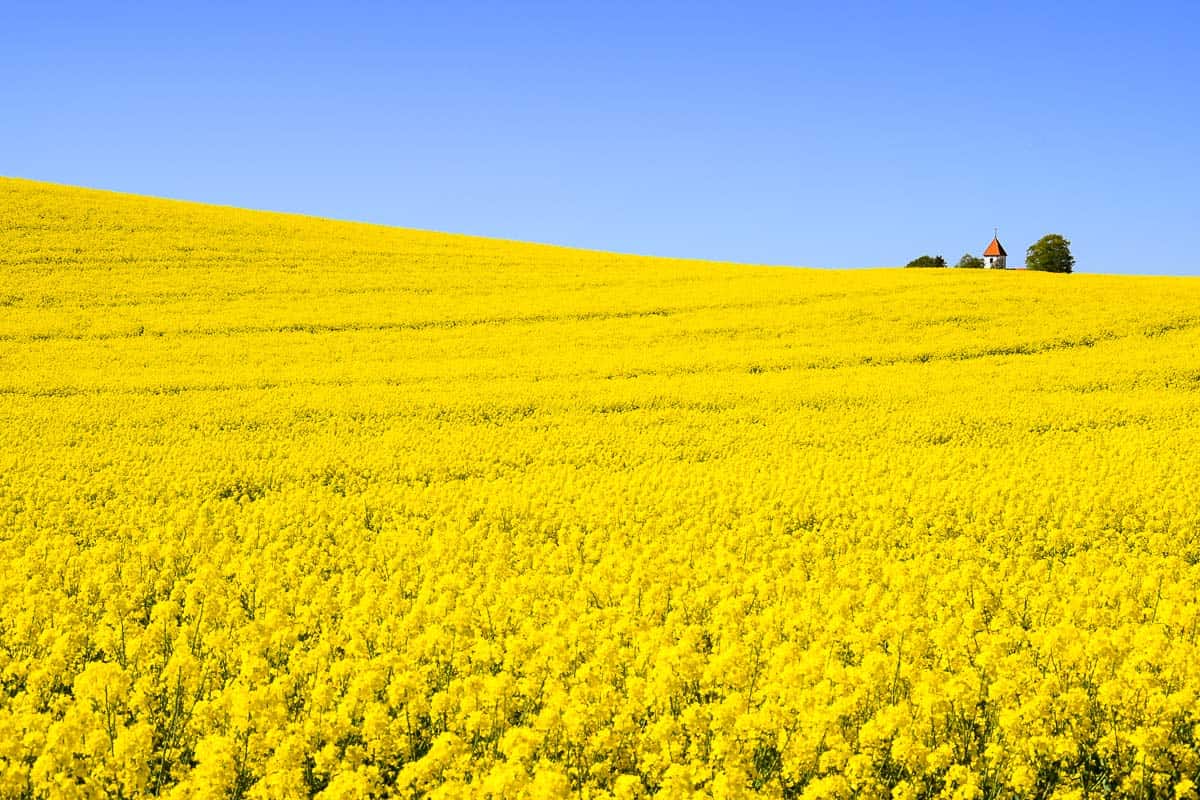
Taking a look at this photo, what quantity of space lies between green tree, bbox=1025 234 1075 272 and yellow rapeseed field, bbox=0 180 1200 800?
3538 cm

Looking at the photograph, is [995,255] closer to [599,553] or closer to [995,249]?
[995,249]

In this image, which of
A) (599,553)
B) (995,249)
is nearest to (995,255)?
(995,249)

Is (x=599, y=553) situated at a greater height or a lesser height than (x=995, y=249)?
lesser

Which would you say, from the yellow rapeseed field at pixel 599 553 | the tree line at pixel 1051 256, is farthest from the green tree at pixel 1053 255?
the yellow rapeseed field at pixel 599 553

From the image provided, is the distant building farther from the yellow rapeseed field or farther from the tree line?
the yellow rapeseed field

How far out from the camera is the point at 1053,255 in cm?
5928

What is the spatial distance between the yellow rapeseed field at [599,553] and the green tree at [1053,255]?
116 ft

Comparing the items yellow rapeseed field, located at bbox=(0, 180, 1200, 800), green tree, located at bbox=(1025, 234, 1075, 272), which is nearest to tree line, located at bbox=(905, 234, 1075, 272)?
green tree, located at bbox=(1025, 234, 1075, 272)

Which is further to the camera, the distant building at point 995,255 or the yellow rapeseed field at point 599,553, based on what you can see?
the distant building at point 995,255

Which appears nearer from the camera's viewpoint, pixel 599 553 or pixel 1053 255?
pixel 599 553

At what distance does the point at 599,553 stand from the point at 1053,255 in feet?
190

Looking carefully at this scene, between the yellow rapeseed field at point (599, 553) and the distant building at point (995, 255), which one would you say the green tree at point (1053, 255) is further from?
the yellow rapeseed field at point (599, 553)

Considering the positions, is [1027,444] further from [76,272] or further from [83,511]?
[76,272]

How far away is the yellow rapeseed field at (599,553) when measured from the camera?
17.1 ft
